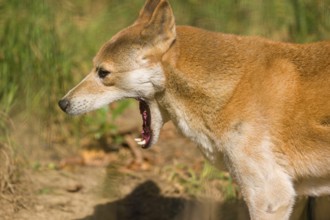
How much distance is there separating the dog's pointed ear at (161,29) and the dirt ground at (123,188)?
1912mm

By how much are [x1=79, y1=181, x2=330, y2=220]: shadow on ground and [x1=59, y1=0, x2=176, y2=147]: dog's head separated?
139 cm

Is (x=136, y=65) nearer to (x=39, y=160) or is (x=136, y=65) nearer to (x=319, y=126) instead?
(x=319, y=126)

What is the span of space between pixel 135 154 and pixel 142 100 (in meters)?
2.56

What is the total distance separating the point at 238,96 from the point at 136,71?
2.65 feet

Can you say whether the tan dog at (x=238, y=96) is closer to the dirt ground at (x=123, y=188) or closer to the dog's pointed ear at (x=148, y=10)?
the dog's pointed ear at (x=148, y=10)

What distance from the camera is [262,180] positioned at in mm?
4934

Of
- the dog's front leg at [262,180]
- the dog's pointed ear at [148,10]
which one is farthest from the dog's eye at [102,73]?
the dog's front leg at [262,180]

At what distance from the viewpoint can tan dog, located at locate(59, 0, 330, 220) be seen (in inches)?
195

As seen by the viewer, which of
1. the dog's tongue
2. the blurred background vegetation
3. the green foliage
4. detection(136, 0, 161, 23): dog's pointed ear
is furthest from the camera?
the green foliage

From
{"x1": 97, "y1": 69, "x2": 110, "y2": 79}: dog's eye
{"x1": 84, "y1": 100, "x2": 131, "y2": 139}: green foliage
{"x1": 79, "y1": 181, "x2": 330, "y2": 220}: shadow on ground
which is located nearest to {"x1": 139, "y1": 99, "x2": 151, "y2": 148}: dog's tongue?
{"x1": 97, "y1": 69, "x2": 110, "y2": 79}: dog's eye

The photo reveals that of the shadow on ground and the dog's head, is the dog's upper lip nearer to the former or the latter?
the dog's head

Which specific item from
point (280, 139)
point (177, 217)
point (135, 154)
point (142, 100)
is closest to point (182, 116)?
point (142, 100)

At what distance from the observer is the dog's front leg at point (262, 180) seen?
4922 mm

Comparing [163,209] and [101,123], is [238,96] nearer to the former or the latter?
[163,209]
